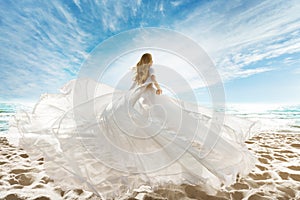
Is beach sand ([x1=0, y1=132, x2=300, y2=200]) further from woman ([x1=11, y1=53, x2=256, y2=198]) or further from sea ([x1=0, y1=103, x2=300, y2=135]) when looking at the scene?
sea ([x1=0, y1=103, x2=300, y2=135])

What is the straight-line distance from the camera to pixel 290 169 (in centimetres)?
260

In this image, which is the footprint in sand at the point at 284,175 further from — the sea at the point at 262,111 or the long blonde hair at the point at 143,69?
the sea at the point at 262,111

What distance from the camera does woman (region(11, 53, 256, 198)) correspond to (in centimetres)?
175

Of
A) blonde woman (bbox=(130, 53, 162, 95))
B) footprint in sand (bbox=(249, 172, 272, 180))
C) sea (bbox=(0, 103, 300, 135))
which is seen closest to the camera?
footprint in sand (bbox=(249, 172, 272, 180))

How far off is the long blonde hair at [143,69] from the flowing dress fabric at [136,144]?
0.09 m

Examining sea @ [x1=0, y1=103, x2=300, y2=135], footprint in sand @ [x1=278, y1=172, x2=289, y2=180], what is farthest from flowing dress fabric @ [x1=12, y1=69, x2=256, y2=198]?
sea @ [x1=0, y1=103, x2=300, y2=135]

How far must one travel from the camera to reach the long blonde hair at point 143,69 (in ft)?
8.63

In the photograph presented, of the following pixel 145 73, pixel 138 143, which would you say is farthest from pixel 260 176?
pixel 145 73

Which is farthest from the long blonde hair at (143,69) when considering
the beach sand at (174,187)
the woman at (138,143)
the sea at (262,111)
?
the sea at (262,111)

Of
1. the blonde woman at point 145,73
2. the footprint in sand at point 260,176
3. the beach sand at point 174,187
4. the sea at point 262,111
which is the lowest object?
the beach sand at point 174,187

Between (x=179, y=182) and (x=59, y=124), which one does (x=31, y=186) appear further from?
(x=179, y=182)

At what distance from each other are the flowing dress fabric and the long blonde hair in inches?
3.4

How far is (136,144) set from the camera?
2.11 metres

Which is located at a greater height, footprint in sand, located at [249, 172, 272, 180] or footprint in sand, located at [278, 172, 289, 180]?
footprint in sand, located at [278, 172, 289, 180]
